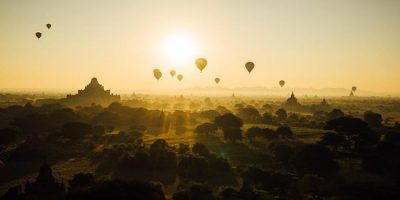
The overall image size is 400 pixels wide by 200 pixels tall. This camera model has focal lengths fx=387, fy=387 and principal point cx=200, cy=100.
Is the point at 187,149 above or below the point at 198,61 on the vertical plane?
below

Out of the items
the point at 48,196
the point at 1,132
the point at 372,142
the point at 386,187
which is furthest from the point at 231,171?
the point at 1,132

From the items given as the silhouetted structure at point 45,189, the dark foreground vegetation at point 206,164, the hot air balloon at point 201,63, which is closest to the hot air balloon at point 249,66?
the hot air balloon at point 201,63

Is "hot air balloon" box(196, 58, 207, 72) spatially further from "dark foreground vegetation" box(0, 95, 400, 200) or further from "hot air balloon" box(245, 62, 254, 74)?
"dark foreground vegetation" box(0, 95, 400, 200)

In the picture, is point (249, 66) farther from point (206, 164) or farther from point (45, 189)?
point (45, 189)

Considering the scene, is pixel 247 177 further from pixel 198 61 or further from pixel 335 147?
pixel 198 61

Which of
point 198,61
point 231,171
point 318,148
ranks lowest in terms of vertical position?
point 231,171

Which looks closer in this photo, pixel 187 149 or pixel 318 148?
pixel 318 148

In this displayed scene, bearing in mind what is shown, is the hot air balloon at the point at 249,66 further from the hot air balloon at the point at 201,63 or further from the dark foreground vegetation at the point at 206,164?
the dark foreground vegetation at the point at 206,164
